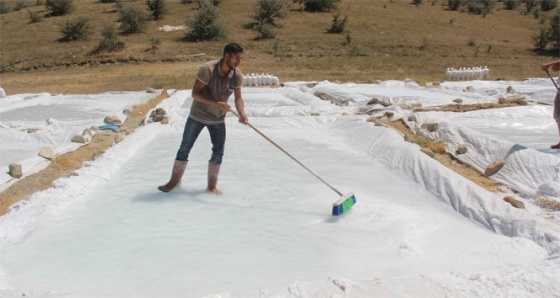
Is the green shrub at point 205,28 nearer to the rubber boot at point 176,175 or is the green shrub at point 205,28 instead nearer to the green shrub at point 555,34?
the green shrub at point 555,34

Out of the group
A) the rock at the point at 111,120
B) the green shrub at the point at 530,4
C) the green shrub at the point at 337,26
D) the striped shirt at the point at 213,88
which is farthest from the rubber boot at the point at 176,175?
the green shrub at the point at 530,4

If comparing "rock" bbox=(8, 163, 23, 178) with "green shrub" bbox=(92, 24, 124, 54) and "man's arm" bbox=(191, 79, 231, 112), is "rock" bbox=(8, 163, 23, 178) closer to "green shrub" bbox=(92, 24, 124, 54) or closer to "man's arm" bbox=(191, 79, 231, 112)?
"man's arm" bbox=(191, 79, 231, 112)

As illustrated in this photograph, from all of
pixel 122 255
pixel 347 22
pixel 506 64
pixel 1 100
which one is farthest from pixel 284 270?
pixel 347 22

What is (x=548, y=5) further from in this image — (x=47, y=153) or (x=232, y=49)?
(x=47, y=153)

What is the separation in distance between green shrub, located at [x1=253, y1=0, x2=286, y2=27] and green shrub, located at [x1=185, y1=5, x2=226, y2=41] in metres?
1.99

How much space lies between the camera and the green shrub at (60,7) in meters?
20.2

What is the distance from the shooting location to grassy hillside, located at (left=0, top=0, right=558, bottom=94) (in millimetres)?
11523

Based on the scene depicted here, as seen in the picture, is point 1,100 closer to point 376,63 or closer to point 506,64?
point 376,63

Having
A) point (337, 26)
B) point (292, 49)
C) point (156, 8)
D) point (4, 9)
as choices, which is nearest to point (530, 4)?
point (337, 26)

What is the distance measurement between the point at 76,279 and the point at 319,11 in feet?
64.8

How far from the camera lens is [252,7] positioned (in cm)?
2056

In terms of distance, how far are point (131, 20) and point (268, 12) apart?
5.08m

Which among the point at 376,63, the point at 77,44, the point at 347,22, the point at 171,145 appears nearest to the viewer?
the point at 171,145

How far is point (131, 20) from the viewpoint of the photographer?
56.3 feet
